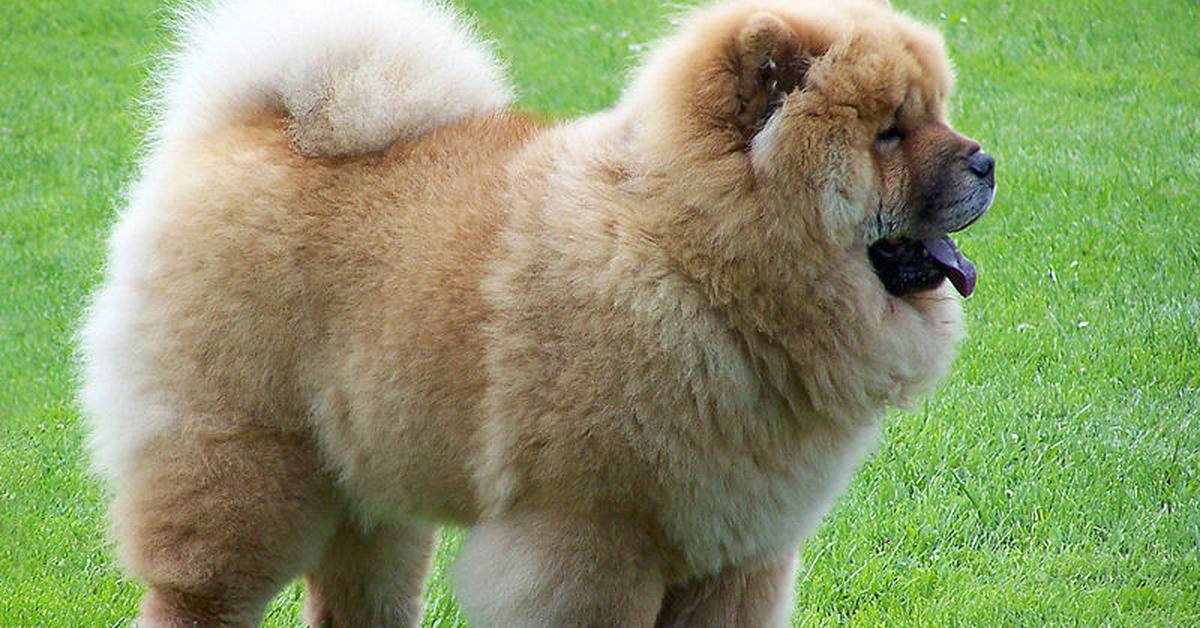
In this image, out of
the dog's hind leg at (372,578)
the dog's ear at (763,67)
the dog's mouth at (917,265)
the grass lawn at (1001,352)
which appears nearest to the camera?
the dog's ear at (763,67)

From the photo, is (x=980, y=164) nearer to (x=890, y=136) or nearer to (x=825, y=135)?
(x=890, y=136)

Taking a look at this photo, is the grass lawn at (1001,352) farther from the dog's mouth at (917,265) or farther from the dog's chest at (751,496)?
the dog's mouth at (917,265)

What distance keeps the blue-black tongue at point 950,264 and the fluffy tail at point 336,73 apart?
1.29 m

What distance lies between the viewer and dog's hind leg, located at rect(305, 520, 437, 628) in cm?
420

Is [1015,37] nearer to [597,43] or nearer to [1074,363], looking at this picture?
[597,43]

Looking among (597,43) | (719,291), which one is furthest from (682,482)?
(597,43)

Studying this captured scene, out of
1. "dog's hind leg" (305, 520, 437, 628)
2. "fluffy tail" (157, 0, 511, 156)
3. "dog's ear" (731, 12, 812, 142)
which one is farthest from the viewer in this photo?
"dog's hind leg" (305, 520, 437, 628)

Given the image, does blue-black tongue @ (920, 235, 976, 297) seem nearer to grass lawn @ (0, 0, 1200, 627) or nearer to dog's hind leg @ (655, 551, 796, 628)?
dog's hind leg @ (655, 551, 796, 628)

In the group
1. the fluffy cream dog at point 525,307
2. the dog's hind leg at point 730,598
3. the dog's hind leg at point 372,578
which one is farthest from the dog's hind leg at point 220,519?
the dog's hind leg at point 730,598

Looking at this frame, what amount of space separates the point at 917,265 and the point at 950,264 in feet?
0.24

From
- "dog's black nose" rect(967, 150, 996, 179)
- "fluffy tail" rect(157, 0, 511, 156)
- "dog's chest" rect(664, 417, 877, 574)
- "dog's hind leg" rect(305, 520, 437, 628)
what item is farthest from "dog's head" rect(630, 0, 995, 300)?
"dog's hind leg" rect(305, 520, 437, 628)

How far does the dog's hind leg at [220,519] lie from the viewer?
12.0 feet

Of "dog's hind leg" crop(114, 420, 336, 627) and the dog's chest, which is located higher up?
the dog's chest

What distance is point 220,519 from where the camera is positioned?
145 inches
